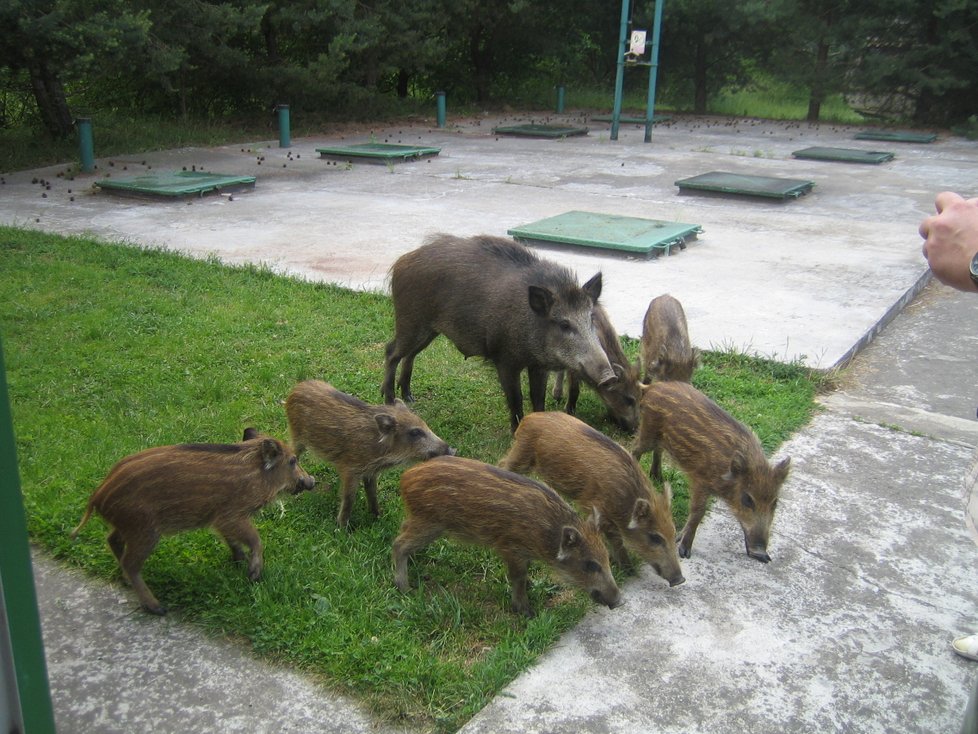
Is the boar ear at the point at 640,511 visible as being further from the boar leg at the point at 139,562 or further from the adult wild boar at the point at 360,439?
the boar leg at the point at 139,562

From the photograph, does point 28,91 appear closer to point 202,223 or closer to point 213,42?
point 213,42

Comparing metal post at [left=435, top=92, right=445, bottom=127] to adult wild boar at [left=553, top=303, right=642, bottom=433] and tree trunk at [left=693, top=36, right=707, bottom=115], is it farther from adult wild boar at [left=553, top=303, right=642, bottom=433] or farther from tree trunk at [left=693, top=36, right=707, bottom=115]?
adult wild boar at [left=553, top=303, right=642, bottom=433]

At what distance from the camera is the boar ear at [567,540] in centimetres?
348

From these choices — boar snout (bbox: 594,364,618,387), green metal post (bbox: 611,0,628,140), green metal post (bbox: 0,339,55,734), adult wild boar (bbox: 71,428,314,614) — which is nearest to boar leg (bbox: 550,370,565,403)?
boar snout (bbox: 594,364,618,387)

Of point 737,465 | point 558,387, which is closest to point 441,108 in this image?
point 558,387

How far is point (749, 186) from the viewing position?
1210 cm

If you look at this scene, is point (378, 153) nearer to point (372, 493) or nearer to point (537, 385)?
point (537, 385)

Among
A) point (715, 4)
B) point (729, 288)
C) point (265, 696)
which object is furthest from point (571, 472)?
point (715, 4)

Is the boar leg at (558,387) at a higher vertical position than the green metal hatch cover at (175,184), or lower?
lower

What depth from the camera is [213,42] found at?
17.3 m

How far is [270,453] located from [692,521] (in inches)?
73.4

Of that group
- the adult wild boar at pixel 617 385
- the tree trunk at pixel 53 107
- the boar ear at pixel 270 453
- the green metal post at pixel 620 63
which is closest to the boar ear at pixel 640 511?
the adult wild boar at pixel 617 385

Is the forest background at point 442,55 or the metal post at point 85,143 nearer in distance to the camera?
the metal post at point 85,143

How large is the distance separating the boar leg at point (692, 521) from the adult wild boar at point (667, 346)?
126 cm
